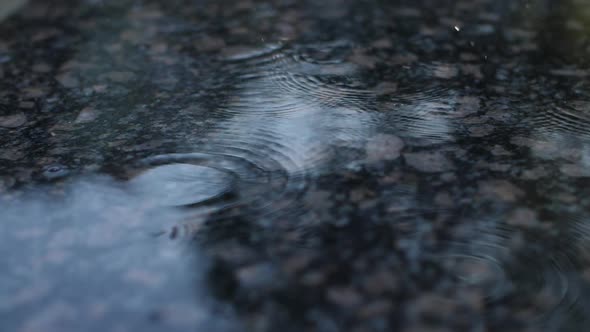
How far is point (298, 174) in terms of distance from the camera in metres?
1.37

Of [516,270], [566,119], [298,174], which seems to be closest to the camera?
[516,270]

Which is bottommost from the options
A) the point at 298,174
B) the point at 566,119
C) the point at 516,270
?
the point at 516,270

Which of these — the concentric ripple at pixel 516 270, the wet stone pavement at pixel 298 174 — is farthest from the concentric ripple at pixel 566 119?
the concentric ripple at pixel 516 270

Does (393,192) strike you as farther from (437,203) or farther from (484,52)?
(484,52)

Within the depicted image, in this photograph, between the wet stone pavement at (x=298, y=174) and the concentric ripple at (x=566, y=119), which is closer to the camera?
the wet stone pavement at (x=298, y=174)

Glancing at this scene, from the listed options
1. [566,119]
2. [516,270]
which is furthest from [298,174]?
[566,119]

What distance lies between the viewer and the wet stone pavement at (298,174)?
41.1 inches

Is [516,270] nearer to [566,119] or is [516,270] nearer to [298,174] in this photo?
[298,174]

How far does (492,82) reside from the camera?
1.80 m

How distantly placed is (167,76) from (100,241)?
2.65ft

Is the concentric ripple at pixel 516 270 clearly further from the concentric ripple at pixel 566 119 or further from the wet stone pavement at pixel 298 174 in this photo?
the concentric ripple at pixel 566 119

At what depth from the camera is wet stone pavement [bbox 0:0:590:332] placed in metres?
1.04

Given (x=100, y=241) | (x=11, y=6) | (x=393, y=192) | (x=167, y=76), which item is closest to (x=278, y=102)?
(x=167, y=76)

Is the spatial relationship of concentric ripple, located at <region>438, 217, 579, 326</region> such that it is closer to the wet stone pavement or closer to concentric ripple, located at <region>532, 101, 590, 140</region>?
the wet stone pavement
